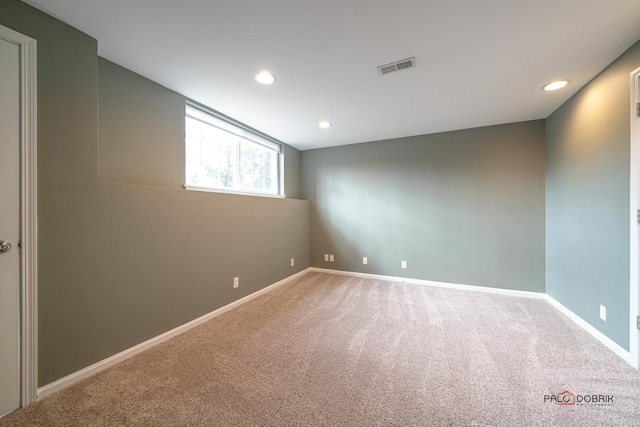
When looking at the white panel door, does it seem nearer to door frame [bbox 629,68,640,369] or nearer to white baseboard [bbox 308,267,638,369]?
white baseboard [bbox 308,267,638,369]

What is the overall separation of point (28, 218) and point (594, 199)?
4.48 metres

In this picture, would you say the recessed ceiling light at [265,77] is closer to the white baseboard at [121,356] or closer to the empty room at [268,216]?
the empty room at [268,216]

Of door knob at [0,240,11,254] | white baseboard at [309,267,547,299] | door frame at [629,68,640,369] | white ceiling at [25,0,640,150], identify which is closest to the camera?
door knob at [0,240,11,254]

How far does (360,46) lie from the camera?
1.79m

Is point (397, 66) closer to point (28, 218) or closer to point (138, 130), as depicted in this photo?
point (138, 130)

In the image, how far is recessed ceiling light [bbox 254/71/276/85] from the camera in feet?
7.03

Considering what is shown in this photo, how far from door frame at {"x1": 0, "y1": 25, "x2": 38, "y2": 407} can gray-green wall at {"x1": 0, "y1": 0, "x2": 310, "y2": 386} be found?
0.04m

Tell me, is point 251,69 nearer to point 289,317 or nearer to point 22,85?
point 22,85

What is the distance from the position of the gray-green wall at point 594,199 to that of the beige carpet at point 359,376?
395mm

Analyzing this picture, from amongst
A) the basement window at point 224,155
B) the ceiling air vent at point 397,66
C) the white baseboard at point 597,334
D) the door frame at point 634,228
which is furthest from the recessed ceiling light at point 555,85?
the basement window at point 224,155

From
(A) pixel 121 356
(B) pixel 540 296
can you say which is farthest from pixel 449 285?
(A) pixel 121 356

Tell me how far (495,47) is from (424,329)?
2.55 metres

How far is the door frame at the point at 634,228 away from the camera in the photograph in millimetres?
1744

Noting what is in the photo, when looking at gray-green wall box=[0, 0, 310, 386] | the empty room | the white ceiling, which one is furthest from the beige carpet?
the white ceiling
